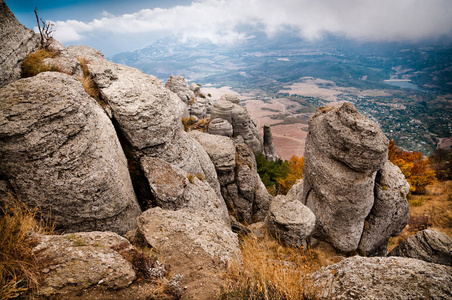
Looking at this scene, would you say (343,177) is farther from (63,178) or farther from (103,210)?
(63,178)

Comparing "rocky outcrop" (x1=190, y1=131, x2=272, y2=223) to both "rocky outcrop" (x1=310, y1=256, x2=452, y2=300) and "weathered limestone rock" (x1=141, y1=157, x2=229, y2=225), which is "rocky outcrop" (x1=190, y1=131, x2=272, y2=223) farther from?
"rocky outcrop" (x1=310, y1=256, x2=452, y2=300)

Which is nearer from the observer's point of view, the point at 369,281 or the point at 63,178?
the point at 369,281

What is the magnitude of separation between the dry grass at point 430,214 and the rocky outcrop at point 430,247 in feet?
20.1

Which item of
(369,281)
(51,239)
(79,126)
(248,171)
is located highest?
(79,126)

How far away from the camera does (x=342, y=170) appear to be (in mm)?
12500

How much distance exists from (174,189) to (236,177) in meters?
8.83

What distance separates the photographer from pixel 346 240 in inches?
539

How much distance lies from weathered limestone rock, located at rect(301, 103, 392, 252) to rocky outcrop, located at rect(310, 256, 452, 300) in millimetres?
7631

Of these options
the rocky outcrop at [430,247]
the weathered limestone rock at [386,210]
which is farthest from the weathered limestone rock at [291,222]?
the rocky outcrop at [430,247]

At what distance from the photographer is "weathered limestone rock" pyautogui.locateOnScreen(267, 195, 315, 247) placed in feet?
38.9

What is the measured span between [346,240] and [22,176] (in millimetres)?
17099

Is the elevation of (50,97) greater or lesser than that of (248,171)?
greater

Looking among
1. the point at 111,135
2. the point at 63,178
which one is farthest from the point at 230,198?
the point at 63,178

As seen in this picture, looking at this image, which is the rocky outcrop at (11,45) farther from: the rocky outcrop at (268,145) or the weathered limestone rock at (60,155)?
the rocky outcrop at (268,145)
